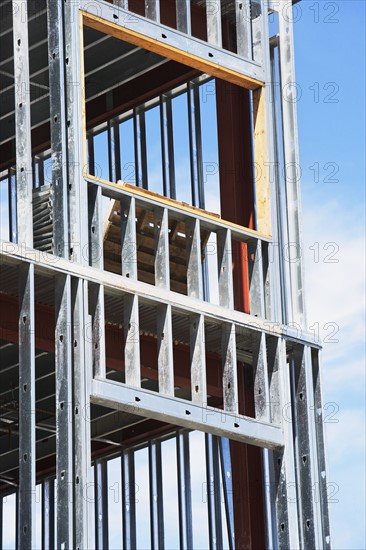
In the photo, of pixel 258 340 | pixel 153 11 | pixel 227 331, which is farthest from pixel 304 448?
pixel 153 11

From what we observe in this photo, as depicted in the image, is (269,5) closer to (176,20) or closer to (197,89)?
(176,20)

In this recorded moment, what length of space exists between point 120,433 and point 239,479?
8390 millimetres

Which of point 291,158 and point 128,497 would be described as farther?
point 128,497

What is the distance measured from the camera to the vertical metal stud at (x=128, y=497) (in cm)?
3397

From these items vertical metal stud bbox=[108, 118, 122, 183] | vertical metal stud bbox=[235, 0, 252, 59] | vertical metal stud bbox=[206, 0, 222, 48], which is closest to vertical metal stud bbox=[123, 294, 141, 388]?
vertical metal stud bbox=[206, 0, 222, 48]

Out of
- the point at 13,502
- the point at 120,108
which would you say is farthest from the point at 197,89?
the point at 13,502

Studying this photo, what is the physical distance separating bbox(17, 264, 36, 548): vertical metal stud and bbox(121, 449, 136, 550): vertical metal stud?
12986 mm

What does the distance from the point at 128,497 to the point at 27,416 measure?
13.4m

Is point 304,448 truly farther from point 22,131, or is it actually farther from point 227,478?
point 22,131

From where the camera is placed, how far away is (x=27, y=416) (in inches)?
828

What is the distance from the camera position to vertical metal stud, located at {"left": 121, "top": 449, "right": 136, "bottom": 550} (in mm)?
33969

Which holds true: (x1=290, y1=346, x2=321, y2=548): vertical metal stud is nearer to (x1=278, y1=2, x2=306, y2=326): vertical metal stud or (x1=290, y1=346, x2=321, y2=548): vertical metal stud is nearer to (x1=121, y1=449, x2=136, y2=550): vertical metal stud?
(x1=278, y1=2, x2=306, y2=326): vertical metal stud

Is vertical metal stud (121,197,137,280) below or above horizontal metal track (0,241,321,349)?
above

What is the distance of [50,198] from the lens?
24.1 m
